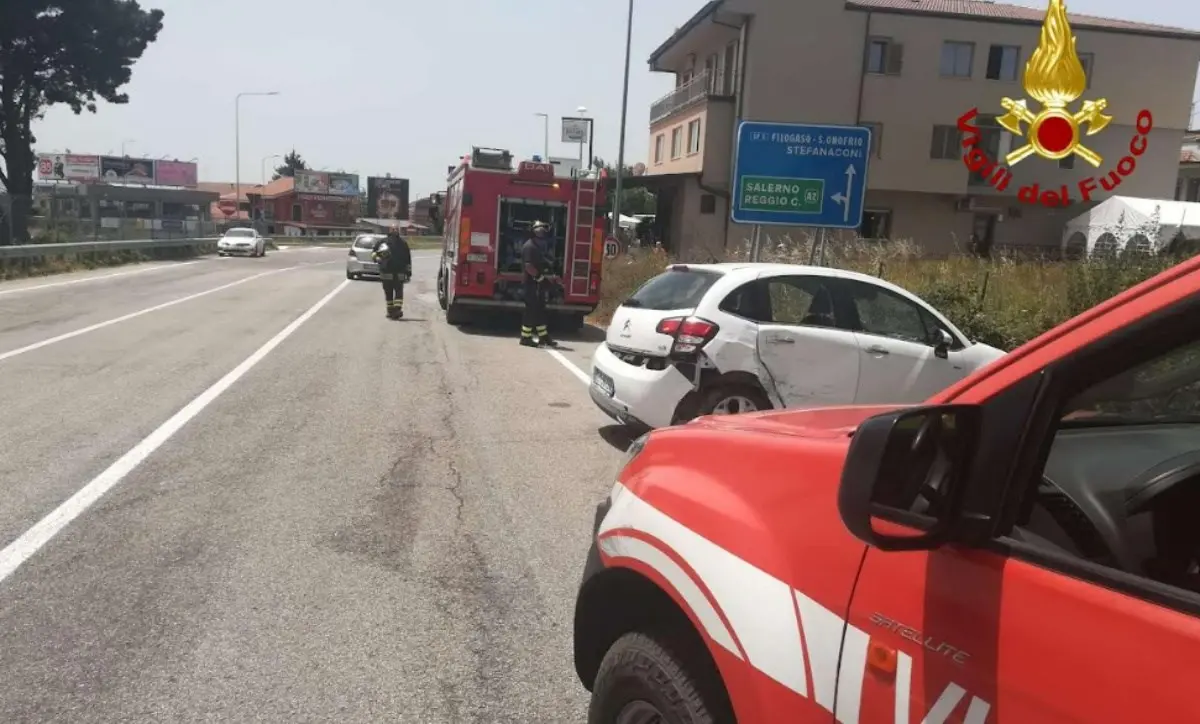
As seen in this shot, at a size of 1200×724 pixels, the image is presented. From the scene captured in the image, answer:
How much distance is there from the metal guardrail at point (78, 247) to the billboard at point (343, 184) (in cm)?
7356

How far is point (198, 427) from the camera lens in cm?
782

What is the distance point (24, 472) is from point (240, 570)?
8.55ft

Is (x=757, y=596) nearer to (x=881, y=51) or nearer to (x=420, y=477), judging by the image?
(x=420, y=477)

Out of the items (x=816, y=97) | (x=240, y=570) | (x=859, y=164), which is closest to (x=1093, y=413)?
(x=240, y=570)

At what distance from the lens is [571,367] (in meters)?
12.8

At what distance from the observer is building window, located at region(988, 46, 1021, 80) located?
3653 centimetres

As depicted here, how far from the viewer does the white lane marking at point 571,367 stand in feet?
38.8

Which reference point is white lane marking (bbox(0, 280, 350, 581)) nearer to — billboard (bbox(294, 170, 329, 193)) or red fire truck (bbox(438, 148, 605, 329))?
red fire truck (bbox(438, 148, 605, 329))

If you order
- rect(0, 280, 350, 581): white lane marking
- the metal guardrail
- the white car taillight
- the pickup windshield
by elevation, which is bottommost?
rect(0, 280, 350, 581): white lane marking

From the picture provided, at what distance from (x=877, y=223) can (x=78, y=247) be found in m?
29.1

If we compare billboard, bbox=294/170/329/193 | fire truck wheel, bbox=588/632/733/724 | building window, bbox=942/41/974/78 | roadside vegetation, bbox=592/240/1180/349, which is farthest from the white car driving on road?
billboard, bbox=294/170/329/193

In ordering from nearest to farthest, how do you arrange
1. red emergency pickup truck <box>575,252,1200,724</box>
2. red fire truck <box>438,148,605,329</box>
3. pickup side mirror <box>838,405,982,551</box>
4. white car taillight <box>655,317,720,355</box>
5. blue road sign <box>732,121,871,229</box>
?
red emergency pickup truck <box>575,252,1200,724</box> < pickup side mirror <box>838,405,982,551</box> < white car taillight <box>655,317,720,355</box> < blue road sign <box>732,121,871,229</box> < red fire truck <box>438,148,605,329</box>

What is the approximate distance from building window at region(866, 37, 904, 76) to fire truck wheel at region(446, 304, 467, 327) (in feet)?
78.7

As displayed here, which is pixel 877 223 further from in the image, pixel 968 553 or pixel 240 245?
pixel 968 553
